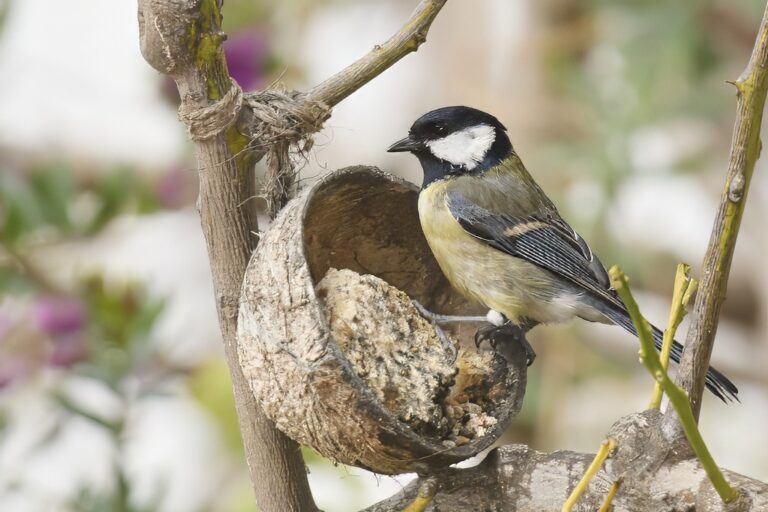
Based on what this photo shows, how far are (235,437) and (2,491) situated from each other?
85cm

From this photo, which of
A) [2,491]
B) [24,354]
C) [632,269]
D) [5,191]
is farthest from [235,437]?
[632,269]

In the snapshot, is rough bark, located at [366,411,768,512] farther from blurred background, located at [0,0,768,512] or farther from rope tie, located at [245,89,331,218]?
blurred background, located at [0,0,768,512]

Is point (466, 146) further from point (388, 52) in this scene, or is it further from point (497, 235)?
point (388, 52)

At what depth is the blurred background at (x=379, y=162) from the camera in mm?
2258

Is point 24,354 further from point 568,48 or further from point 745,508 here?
point 568,48

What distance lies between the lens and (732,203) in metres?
0.92

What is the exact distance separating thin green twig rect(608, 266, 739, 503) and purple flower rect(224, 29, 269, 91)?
1.39 m

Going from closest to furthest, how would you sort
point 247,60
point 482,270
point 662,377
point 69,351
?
point 662,377, point 482,270, point 69,351, point 247,60

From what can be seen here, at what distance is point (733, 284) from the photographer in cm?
379

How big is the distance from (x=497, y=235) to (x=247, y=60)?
768 millimetres

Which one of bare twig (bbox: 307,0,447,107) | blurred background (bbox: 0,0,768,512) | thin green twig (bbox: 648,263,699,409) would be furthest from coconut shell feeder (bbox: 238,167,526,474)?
blurred background (bbox: 0,0,768,512)

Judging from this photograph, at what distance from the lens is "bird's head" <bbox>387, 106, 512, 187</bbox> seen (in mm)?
1646

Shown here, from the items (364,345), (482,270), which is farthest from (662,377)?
(482,270)

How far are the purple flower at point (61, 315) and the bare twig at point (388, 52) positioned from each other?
85 cm
